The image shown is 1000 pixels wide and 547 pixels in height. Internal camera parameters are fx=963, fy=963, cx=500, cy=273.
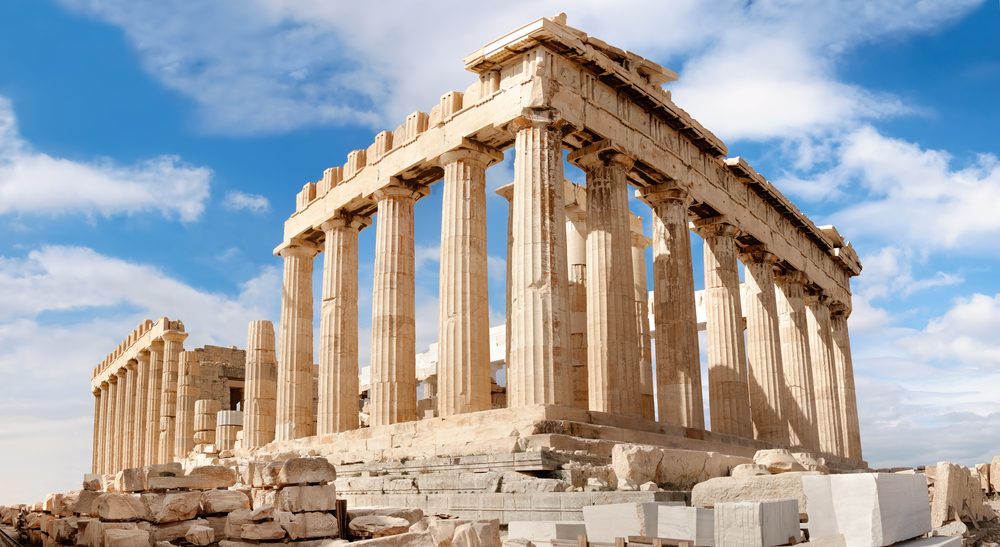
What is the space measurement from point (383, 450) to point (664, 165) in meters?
11.2

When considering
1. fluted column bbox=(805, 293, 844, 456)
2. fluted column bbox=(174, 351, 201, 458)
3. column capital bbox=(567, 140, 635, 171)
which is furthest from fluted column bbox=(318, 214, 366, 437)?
fluted column bbox=(805, 293, 844, 456)

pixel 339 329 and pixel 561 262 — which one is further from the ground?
pixel 561 262

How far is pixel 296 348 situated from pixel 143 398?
64.7 feet

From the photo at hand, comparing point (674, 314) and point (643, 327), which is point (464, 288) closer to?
point (674, 314)

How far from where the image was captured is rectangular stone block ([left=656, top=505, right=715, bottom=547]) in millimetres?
10094

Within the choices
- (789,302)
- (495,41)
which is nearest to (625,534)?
(495,41)

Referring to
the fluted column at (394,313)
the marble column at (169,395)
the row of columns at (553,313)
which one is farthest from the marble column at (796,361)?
the marble column at (169,395)

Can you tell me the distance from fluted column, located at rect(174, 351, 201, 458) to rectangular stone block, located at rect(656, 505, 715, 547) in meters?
35.2

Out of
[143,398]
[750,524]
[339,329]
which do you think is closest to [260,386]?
[339,329]

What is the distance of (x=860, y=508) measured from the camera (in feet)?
34.5

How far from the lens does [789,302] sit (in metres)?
36.2

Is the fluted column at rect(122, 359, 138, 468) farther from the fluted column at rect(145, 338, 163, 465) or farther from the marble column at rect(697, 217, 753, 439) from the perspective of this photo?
the marble column at rect(697, 217, 753, 439)

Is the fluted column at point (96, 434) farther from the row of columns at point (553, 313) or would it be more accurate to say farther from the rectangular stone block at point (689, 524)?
the rectangular stone block at point (689, 524)

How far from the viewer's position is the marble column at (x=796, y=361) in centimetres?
3419
